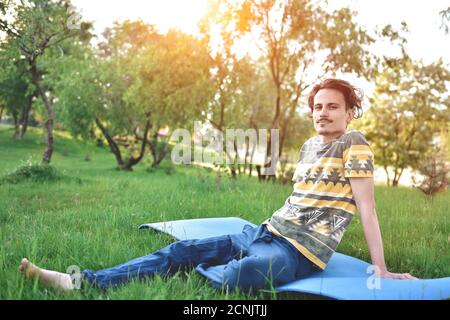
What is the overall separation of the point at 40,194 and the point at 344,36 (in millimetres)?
7707

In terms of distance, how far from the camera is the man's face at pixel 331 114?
9.31ft

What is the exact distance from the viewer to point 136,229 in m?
4.19

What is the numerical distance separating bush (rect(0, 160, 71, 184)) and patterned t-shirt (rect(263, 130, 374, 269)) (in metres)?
6.78

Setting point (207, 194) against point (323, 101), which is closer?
point (323, 101)

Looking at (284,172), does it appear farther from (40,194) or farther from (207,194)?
(40,194)

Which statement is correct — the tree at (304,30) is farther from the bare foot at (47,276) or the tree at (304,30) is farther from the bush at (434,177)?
the bare foot at (47,276)

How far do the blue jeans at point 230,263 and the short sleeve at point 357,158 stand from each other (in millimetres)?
573

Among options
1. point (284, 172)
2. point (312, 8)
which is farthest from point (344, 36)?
point (284, 172)

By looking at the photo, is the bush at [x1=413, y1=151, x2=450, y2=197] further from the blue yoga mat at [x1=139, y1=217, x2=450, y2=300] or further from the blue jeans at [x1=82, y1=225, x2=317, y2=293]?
the blue jeans at [x1=82, y1=225, x2=317, y2=293]

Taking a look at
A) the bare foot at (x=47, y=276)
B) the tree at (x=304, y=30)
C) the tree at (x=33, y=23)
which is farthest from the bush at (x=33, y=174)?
the bare foot at (x=47, y=276)

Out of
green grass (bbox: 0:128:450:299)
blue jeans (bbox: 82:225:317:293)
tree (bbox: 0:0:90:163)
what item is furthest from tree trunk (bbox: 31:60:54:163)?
blue jeans (bbox: 82:225:317:293)

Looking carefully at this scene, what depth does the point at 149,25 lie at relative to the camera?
61.5 feet

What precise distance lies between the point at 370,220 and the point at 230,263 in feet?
2.72

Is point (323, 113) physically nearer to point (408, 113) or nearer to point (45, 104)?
point (45, 104)
